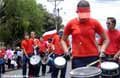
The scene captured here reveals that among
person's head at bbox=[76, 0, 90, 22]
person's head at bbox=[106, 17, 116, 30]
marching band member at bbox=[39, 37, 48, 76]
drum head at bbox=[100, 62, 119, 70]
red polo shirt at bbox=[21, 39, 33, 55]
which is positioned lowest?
marching band member at bbox=[39, 37, 48, 76]

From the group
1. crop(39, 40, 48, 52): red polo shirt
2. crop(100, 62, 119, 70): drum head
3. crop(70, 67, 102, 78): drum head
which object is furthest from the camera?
crop(39, 40, 48, 52): red polo shirt

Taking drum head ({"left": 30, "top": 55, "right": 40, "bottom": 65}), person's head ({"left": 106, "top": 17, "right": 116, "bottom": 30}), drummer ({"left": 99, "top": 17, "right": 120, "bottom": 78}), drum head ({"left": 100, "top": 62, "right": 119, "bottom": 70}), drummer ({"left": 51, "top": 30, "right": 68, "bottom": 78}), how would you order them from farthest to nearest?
drum head ({"left": 30, "top": 55, "right": 40, "bottom": 65}) → drummer ({"left": 51, "top": 30, "right": 68, "bottom": 78}) → drummer ({"left": 99, "top": 17, "right": 120, "bottom": 78}) → person's head ({"left": 106, "top": 17, "right": 116, "bottom": 30}) → drum head ({"left": 100, "top": 62, "right": 119, "bottom": 70})

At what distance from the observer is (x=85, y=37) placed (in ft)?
27.9

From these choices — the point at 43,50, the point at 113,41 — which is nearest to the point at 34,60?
the point at 43,50

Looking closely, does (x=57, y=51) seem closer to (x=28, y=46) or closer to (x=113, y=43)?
(x=28, y=46)

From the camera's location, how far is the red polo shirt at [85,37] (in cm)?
850

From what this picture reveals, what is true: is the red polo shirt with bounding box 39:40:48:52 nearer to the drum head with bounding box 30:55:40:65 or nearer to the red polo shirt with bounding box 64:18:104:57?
the drum head with bounding box 30:55:40:65

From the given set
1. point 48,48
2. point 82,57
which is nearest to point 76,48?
point 82,57

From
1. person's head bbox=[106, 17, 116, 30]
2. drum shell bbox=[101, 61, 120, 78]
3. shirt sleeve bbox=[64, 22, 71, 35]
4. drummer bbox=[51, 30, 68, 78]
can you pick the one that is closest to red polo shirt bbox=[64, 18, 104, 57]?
shirt sleeve bbox=[64, 22, 71, 35]

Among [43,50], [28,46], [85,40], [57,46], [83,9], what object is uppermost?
[83,9]

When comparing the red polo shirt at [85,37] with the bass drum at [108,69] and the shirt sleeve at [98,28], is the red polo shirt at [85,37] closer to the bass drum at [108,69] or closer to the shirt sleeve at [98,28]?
the shirt sleeve at [98,28]

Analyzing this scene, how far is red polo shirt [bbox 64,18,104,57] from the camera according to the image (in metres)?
8.50

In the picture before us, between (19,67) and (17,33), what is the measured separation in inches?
1285

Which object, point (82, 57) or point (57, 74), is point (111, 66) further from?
point (57, 74)
